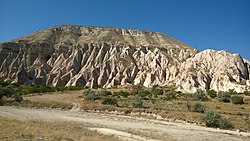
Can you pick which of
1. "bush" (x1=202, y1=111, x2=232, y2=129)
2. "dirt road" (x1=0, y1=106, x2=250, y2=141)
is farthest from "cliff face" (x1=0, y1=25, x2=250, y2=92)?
"dirt road" (x1=0, y1=106, x2=250, y2=141)

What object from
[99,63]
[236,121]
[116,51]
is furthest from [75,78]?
[236,121]

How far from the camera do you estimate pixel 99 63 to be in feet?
398

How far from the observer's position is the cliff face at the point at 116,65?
10306 cm

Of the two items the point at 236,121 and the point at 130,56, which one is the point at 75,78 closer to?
the point at 130,56

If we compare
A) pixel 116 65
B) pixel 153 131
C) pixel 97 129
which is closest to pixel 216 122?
pixel 153 131

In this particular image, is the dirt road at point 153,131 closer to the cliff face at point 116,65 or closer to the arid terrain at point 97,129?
the arid terrain at point 97,129

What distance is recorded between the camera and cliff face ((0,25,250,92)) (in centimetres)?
10306

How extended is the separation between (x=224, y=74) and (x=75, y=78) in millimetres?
57883

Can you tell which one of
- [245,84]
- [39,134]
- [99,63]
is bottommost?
[39,134]

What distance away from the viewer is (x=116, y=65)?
118 metres

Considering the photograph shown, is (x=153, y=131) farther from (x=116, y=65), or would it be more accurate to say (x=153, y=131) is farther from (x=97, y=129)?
(x=116, y=65)

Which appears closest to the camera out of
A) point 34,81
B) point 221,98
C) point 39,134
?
point 39,134

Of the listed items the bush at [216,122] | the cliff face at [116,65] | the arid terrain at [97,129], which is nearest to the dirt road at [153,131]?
the arid terrain at [97,129]

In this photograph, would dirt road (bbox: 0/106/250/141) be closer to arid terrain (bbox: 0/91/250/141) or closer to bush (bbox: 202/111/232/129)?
arid terrain (bbox: 0/91/250/141)
